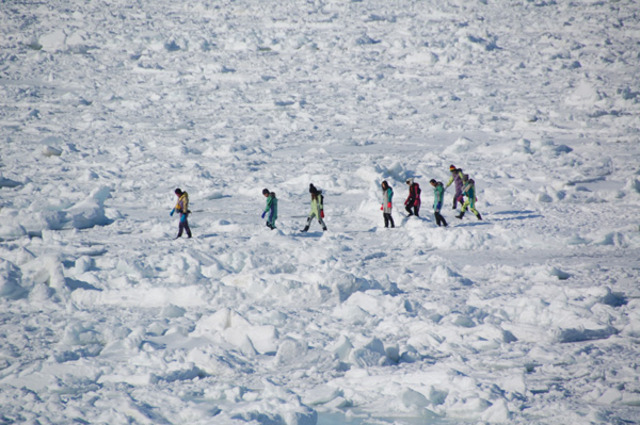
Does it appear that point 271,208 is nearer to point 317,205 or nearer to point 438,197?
point 317,205

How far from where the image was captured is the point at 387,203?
1423 centimetres

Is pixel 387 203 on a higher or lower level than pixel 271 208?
higher

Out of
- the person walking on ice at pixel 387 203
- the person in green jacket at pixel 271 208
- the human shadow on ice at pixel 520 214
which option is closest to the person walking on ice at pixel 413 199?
the person walking on ice at pixel 387 203

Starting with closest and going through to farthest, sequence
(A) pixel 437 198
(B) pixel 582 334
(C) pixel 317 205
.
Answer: (B) pixel 582 334 < (C) pixel 317 205 < (A) pixel 437 198

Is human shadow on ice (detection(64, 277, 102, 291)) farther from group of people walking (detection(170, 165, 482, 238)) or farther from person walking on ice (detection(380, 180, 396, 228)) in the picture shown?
person walking on ice (detection(380, 180, 396, 228))

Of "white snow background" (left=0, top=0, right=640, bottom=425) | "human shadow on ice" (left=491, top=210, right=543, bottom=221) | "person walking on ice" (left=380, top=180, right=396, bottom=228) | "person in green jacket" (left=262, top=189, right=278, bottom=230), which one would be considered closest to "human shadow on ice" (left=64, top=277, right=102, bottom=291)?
"white snow background" (left=0, top=0, right=640, bottom=425)

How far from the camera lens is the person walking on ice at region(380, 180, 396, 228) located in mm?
14034

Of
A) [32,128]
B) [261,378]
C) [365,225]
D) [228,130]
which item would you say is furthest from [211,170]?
[261,378]

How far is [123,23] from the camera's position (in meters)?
39.5

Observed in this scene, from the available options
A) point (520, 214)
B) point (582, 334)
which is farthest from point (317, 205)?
point (582, 334)

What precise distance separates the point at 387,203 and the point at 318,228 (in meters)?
1.70

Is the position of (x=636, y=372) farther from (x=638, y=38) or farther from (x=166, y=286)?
(x=638, y=38)

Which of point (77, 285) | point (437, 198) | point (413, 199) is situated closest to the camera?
point (77, 285)

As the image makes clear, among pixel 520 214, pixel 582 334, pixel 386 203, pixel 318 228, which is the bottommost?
pixel 582 334
